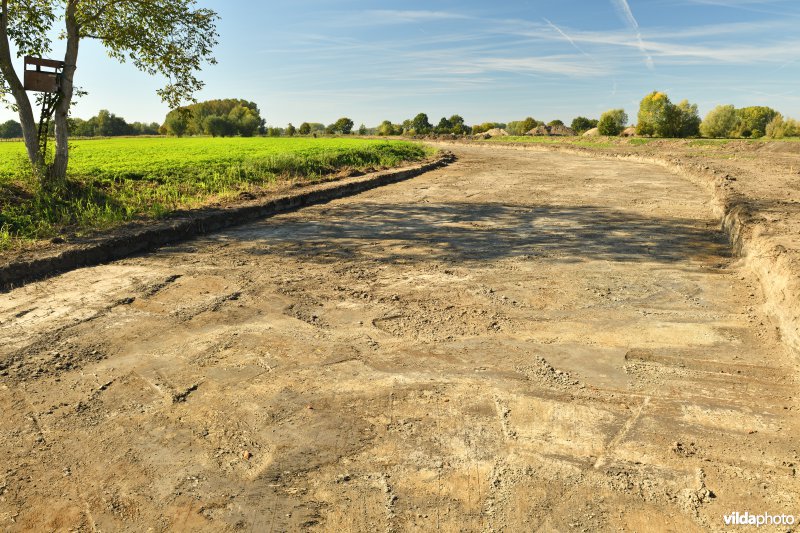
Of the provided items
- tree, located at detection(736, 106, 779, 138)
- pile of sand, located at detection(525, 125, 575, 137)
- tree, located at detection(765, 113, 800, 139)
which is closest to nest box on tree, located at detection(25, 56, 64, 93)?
tree, located at detection(765, 113, 800, 139)

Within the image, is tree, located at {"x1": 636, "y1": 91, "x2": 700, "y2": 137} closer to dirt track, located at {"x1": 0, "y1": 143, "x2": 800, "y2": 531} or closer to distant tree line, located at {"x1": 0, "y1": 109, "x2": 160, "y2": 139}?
dirt track, located at {"x1": 0, "y1": 143, "x2": 800, "y2": 531}

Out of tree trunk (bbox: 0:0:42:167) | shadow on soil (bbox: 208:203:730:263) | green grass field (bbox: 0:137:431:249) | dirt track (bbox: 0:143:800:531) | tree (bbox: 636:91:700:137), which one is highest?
tree (bbox: 636:91:700:137)

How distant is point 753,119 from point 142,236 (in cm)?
6002

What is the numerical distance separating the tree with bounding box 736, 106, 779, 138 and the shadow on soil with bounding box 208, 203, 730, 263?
46.4 metres

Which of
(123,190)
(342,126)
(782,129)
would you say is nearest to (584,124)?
(782,129)

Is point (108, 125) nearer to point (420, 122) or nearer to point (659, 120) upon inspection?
point (420, 122)

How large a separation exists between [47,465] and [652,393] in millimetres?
3463

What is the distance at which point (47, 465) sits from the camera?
8.72 ft

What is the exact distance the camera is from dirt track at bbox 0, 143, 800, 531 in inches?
95.0

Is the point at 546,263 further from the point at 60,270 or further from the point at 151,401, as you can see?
the point at 60,270

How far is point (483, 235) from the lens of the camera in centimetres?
816

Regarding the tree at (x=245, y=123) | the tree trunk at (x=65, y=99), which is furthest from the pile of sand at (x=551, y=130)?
the tree trunk at (x=65, y=99)

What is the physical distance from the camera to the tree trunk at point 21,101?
9.82m

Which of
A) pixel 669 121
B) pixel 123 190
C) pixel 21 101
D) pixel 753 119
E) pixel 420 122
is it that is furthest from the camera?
pixel 420 122
